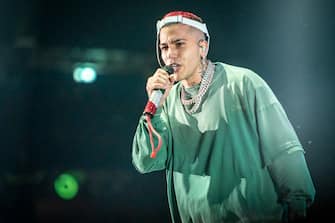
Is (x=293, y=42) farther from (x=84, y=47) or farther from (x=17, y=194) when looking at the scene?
(x=17, y=194)

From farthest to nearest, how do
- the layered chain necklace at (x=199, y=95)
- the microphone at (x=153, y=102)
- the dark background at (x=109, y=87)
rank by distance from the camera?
the dark background at (x=109, y=87), the layered chain necklace at (x=199, y=95), the microphone at (x=153, y=102)

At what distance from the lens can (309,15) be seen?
5.53 feet

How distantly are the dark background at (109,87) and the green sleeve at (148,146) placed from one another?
0.07 m

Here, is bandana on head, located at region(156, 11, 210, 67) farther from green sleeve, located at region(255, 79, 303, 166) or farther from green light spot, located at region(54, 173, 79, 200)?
green light spot, located at region(54, 173, 79, 200)

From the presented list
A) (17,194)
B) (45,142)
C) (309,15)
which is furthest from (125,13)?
(17,194)

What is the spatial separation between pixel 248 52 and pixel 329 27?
0.34 meters

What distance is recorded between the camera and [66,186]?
1680 mm

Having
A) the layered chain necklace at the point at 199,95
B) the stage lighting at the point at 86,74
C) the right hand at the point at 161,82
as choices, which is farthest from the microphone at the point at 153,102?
the stage lighting at the point at 86,74

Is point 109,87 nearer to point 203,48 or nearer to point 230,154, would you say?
point 203,48

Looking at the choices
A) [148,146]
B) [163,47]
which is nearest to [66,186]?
[148,146]

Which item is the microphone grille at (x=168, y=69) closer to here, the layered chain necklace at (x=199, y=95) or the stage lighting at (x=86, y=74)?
the layered chain necklace at (x=199, y=95)

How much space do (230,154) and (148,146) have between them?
285mm

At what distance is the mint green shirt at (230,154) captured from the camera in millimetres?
1421

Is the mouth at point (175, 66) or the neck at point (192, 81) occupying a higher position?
the mouth at point (175, 66)
